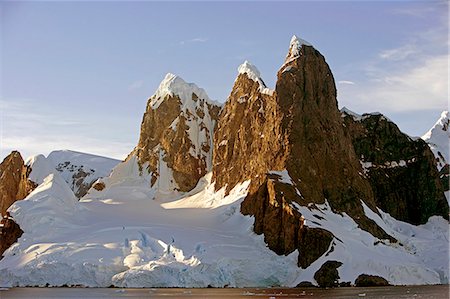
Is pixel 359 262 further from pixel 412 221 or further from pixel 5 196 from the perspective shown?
pixel 5 196

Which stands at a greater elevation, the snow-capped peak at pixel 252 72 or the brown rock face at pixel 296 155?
the snow-capped peak at pixel 252 72

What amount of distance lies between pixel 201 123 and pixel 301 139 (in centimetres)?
4137

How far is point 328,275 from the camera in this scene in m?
106

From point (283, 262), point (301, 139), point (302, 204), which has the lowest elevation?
point (283, 262)

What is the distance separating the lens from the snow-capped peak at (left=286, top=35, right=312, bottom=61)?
136m

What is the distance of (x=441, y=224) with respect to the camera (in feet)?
469

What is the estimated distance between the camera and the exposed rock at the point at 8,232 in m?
121

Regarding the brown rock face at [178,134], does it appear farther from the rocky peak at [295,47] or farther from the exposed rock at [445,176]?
the exposed rock at [445,176]

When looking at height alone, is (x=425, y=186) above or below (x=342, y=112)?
below

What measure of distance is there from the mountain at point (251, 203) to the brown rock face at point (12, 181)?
6.91 meters

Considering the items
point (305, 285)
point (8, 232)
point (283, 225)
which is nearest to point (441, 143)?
point (283, 225)

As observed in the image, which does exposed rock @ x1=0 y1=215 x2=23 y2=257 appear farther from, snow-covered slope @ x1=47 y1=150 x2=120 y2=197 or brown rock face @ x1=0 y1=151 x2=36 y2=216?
A: snow-covered slope @ x1=47 y1=150 x2=120 y2=197

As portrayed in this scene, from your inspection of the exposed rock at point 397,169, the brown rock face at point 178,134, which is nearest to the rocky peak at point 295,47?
the exposed rock at point 397,169

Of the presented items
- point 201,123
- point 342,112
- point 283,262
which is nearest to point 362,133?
point 342,112
